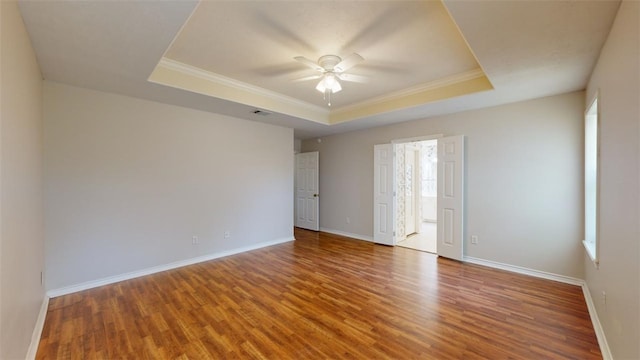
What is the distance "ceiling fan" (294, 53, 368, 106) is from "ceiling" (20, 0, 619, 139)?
9 cm

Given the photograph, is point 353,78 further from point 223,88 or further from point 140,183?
point 140,183

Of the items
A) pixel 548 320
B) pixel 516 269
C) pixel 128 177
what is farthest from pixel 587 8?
pixel 128 177

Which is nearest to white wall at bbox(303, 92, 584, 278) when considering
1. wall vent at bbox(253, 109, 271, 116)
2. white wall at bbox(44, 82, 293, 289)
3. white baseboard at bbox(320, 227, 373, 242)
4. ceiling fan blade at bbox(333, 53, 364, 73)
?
white baseboard at bbox(320, 227, 373, 242)

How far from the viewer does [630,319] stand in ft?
4.98

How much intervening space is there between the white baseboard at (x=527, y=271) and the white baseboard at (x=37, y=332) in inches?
207

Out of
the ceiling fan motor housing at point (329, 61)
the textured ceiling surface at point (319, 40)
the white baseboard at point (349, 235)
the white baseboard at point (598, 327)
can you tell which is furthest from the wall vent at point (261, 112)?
the white baseboard at point (598, 327)

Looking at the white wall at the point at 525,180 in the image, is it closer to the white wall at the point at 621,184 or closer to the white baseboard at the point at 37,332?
the white wall at the point at 621,184

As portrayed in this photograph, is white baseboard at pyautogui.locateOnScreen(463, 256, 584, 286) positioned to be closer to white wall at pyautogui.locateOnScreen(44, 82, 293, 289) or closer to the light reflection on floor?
the light reflection on floor

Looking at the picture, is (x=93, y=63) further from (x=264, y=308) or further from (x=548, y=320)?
(x=548, y=320)

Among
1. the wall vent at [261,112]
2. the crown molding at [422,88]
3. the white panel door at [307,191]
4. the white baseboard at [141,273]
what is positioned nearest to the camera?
the white baseboard at [141,273]

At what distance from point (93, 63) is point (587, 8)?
4230mm

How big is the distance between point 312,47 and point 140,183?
3096 millimetres

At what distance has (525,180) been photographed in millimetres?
3764

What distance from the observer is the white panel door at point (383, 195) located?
5398 millimetres
